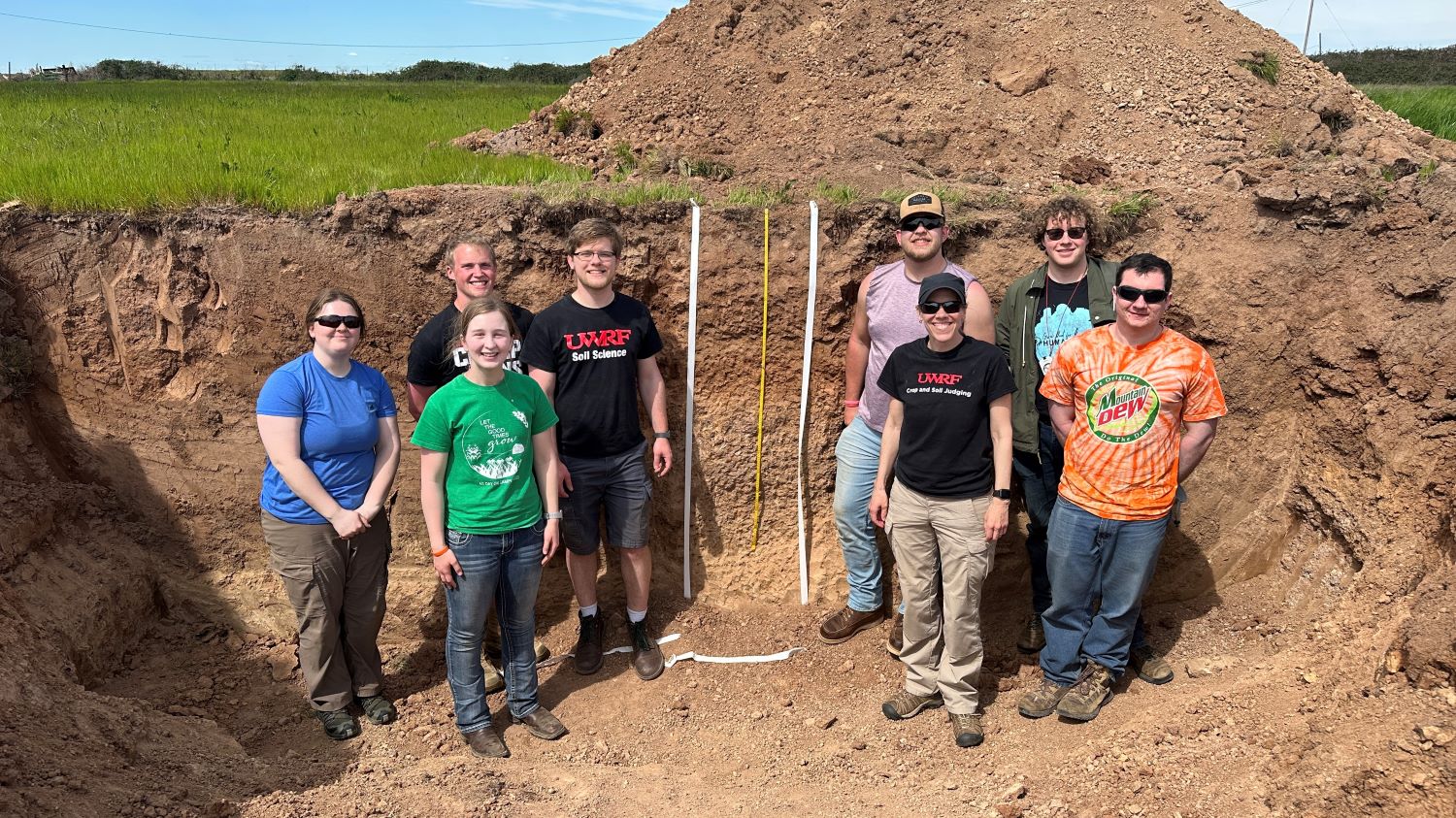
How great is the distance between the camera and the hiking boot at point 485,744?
14.3 feet

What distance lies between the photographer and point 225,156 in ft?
20.5

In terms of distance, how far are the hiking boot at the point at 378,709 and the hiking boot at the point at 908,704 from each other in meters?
2.40

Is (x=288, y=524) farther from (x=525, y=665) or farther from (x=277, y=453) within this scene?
(x=525, y=665)

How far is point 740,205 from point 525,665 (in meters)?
2.79

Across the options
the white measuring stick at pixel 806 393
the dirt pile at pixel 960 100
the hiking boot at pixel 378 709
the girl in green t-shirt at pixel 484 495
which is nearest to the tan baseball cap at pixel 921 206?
the white measuring stick at pixel 806 393

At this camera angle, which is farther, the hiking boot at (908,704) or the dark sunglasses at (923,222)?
the hiking boot at (908,704)

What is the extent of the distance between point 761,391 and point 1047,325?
1715 millimetres

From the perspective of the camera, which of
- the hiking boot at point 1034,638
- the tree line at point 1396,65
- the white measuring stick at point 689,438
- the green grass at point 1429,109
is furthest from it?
the tree line at point 1396,65

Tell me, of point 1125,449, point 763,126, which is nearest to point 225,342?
point 763,126

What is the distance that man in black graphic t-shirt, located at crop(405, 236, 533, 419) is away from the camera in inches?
170

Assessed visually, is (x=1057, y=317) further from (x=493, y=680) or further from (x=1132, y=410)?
(x=493, y=680)

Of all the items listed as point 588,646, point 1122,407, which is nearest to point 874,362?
point 1122,407

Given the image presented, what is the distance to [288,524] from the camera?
419cm

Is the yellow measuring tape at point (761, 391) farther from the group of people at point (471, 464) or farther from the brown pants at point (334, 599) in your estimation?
the brown pants at point (334, 599)
